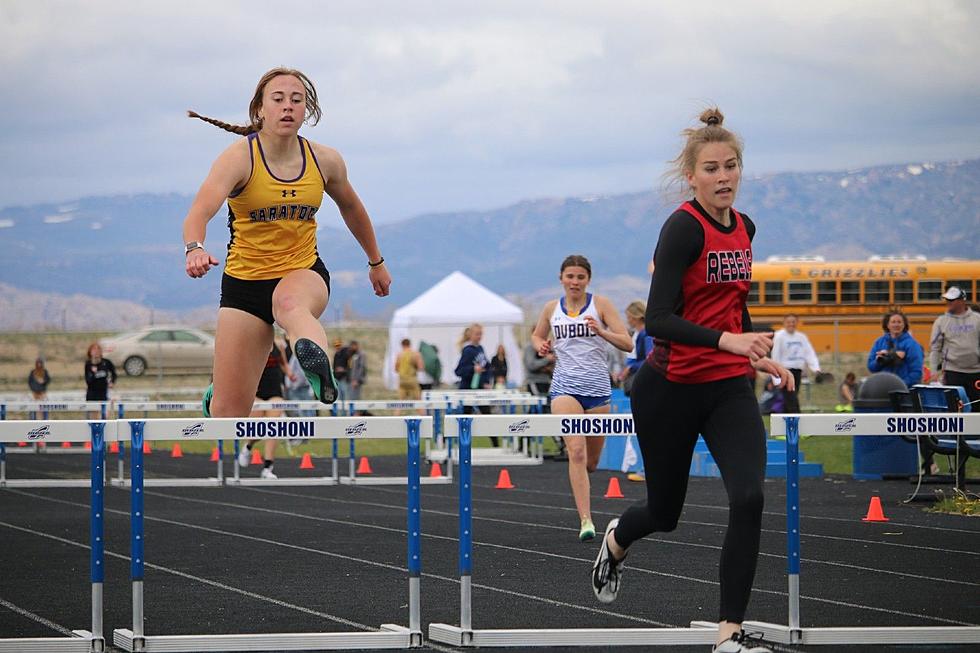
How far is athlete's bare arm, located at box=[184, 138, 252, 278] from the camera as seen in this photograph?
21.2ft

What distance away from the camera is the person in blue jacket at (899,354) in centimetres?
1750

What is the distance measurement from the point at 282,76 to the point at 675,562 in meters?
4.25

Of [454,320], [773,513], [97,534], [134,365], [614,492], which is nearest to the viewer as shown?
[97,534]

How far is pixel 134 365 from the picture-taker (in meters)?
44.2

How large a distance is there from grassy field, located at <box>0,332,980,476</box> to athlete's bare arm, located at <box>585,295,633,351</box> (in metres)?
7.40

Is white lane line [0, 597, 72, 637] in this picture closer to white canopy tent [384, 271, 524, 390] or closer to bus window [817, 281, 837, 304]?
white canopy tent [384, 271, 524, 390]

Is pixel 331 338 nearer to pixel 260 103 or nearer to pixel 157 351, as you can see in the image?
pixel 157 351

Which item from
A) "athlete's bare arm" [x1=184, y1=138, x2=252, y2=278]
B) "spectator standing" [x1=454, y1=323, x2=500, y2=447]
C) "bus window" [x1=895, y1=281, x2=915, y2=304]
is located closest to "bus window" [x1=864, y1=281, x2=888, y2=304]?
"bus window" [x1=895, y1=281, x2=915, y2=304]

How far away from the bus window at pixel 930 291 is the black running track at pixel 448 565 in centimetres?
2628

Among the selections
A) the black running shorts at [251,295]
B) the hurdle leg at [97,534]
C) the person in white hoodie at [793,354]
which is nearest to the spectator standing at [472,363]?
the person in white hoodie at [793,354]

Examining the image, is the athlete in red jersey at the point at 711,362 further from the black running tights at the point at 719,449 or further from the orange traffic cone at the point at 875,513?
the orange traffic cone at the point at 875,513

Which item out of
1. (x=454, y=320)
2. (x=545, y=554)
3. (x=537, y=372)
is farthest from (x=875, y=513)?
(x=454, y=320)

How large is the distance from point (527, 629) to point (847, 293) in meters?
34.6

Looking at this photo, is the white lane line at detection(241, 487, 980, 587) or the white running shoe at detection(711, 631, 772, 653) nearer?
the white running shoe at detection(711, 631, 772, 653)
